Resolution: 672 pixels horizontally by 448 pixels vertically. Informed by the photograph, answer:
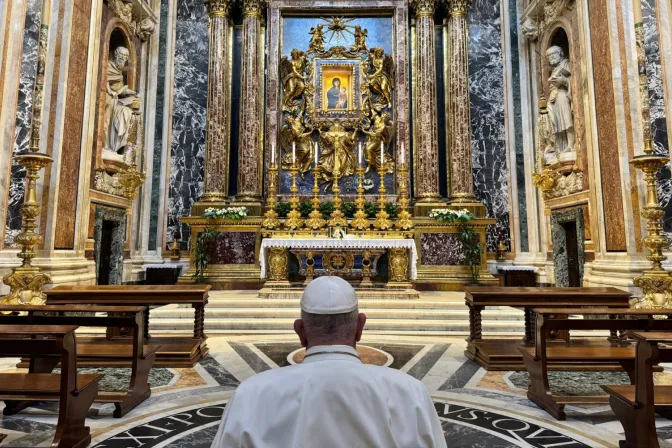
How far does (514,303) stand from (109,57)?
10.3 meters

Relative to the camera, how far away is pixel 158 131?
1194 cm

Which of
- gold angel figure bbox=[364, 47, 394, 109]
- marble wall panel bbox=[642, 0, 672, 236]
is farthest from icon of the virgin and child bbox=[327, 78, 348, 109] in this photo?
marble wall panel bbox=[642, 0, 672, 236]

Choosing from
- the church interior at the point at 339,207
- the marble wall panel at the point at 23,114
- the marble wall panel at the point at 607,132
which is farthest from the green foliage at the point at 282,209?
the marble wall panel at the point at 607,132

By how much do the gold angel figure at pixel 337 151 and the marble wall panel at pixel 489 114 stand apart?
10.7ft

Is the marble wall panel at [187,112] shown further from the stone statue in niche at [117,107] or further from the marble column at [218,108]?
the stone statue in niche at [117,107]

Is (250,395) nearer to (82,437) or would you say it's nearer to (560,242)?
(82,437)

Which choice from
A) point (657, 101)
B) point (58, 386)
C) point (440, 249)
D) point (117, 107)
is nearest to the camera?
point (58, 386)

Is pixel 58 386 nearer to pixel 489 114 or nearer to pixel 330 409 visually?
pixel 330 409

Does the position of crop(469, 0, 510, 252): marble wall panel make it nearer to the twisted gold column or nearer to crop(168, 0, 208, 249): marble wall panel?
crop(168, 0, 208, 249): marble wall panel

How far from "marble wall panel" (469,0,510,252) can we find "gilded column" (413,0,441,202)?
47.7 inches

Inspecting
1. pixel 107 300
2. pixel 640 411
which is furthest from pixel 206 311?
pixel 640 411

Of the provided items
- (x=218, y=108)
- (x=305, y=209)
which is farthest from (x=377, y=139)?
(x=218, y=108)

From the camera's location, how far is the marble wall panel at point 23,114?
23.9 ft

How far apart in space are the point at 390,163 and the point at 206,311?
6.54m
